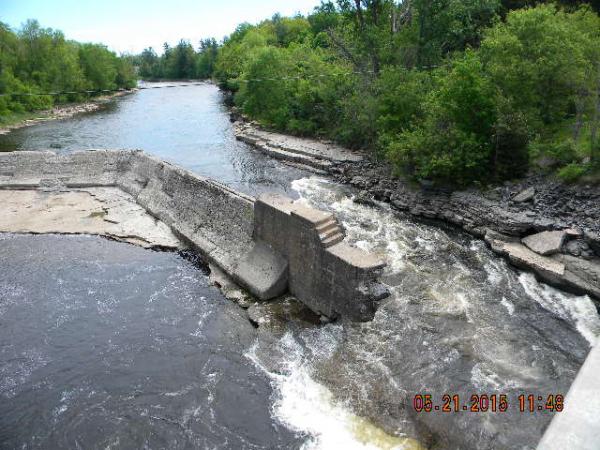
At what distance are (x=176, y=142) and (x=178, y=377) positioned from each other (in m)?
31.3

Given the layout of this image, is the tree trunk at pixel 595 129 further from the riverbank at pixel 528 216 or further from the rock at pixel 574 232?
the rock at pixel 574 232

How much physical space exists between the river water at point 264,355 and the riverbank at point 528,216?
0.76 m

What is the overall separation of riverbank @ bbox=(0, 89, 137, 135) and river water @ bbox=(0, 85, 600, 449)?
3585 cm

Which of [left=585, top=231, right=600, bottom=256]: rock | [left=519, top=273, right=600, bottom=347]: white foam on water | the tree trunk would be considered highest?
the tree trunk

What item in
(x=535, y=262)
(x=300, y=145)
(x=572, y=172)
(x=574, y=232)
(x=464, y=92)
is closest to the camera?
(x=535, y=262)

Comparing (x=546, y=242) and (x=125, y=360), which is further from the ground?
(x=546, y=242)

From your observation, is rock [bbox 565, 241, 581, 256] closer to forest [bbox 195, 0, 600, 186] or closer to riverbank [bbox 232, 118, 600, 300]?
riverbank [bbox 232, 118, 600, 300]

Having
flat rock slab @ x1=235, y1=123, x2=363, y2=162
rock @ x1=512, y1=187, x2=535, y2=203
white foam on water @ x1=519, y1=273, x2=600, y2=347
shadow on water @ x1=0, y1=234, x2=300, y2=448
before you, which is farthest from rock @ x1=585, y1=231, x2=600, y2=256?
flat rock slab @ x1=235, y1=123, x2=363, y2=162

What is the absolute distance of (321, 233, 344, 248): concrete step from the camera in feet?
44.5

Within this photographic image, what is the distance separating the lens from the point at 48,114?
185 ft

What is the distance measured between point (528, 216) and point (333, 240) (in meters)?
10.1
